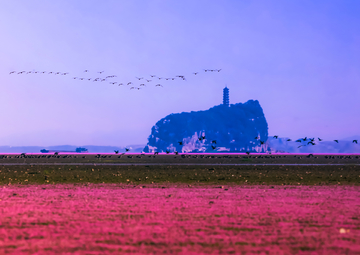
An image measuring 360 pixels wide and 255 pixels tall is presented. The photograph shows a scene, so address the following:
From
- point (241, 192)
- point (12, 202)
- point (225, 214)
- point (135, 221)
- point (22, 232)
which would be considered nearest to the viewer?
point (22, 232)

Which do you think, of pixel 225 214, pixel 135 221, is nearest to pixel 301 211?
pixel 225 214

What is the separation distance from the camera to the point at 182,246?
405 inches

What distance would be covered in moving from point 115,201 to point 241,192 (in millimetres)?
7471

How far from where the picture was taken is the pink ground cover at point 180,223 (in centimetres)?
1027

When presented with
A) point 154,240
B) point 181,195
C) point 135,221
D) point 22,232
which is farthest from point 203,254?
point 181,195

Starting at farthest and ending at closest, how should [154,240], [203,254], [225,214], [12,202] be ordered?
[12,202], [225,214], [154,240], [203,254]

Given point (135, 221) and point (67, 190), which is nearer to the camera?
point (135, 221)

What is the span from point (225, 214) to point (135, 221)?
347 centimetres

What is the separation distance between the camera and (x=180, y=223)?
44.1 ft

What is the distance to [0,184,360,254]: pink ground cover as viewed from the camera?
10273 mm

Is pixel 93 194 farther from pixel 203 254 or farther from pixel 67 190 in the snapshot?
pixel 203 254

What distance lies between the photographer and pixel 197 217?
1466 cm

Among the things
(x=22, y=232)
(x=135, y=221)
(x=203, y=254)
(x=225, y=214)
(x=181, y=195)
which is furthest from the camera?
(x=181, y=195)

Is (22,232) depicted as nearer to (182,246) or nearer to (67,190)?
(182,246)
